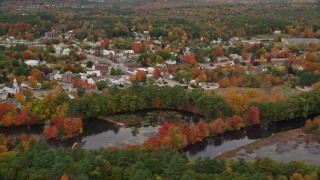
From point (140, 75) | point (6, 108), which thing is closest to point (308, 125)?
point (140, 75)

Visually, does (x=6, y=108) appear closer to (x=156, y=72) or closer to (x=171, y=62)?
(x=156, y=72)

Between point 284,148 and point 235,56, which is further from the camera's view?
point 235,56

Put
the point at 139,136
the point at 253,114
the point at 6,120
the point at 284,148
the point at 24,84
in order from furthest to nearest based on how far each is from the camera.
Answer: the point at 24,84 < the point at 253,114 < the point at 6,120 < the point at 139,136 < the point at 284,148

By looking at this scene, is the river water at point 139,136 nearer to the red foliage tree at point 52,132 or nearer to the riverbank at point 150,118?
the red foliage tree at point 52,132

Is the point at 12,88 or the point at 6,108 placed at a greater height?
the point at 6,108

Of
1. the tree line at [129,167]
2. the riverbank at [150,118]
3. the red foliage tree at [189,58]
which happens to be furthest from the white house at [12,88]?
the red foliage tree at [189,58]

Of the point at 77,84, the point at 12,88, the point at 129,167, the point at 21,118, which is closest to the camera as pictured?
the point at 129,167

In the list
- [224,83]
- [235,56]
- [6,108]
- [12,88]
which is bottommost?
[235,56]
